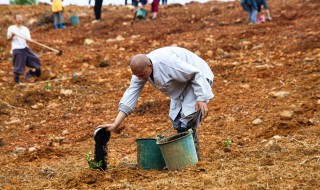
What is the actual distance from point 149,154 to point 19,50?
22.0ft

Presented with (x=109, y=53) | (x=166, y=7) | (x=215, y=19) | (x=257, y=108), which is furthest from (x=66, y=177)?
(x=166, y=7)

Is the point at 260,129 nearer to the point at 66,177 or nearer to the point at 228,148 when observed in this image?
the point at 228,148

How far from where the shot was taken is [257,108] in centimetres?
845

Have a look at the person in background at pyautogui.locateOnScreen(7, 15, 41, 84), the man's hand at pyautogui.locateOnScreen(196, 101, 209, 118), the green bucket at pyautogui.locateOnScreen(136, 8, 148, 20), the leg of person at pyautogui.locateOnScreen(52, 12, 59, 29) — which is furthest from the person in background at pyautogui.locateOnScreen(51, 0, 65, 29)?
the man's hand at pyautogui.locateOnScreen(196, 101, 209, 118)

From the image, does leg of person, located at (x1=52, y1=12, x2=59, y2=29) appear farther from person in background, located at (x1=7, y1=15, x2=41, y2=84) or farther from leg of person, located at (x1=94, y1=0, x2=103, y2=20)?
person in background, located at (x1=7, y1=15, x2=41, y2=84)

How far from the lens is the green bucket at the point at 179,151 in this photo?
517 cm

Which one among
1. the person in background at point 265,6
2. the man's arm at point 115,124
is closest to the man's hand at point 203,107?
the man's arm at point 115,124

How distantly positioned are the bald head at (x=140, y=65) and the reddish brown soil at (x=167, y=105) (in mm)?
869

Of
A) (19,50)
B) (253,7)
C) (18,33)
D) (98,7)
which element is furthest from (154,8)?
(18,33)

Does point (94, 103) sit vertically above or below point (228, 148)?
below

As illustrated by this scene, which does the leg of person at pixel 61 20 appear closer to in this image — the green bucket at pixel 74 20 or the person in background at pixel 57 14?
the person in background at pixel 57 14

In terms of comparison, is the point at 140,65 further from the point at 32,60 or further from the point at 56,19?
the point at 56,19

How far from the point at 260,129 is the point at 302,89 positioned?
187 centimetres

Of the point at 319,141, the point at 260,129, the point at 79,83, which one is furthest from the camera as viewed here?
the point at 79,83
